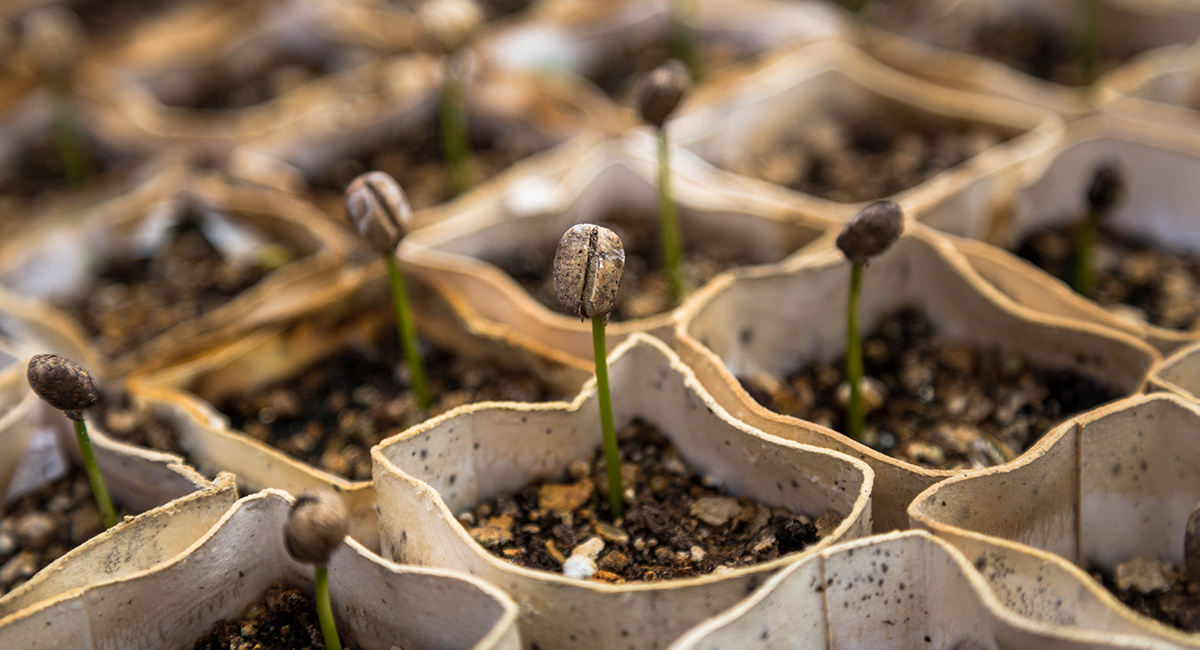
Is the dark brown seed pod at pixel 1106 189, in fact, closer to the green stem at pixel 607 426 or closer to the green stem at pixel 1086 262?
the green stem at pixel 1086 262

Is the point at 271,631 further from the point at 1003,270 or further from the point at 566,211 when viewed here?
the point at 1003,270

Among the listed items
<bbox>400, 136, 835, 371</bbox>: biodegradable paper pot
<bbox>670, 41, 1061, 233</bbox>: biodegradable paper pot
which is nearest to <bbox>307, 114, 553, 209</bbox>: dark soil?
<bbox>400, 136, 835, 371</bbox>: biodegradable paper pot

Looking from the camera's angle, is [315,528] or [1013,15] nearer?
[315,528]

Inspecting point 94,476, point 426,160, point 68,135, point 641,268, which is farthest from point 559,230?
point 68,135

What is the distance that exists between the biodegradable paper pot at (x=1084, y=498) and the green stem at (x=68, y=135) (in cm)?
224

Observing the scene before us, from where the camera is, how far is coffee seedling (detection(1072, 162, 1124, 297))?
1799 millimetres

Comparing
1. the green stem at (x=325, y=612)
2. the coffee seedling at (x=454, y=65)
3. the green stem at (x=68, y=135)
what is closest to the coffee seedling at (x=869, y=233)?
the green stem at (x=325, y=612)

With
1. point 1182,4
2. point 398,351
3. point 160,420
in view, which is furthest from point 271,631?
point 1182,4

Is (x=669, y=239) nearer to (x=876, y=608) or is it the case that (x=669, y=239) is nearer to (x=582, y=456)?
(x=582, y=456)

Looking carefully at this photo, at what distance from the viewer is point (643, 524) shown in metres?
1.50

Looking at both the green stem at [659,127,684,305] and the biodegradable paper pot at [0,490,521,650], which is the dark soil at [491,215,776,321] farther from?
→ the biodegradable paper pot at [0,490,521,650]

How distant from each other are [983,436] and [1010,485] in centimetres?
26

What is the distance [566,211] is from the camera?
2162 mm

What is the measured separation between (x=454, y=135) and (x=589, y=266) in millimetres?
1218
